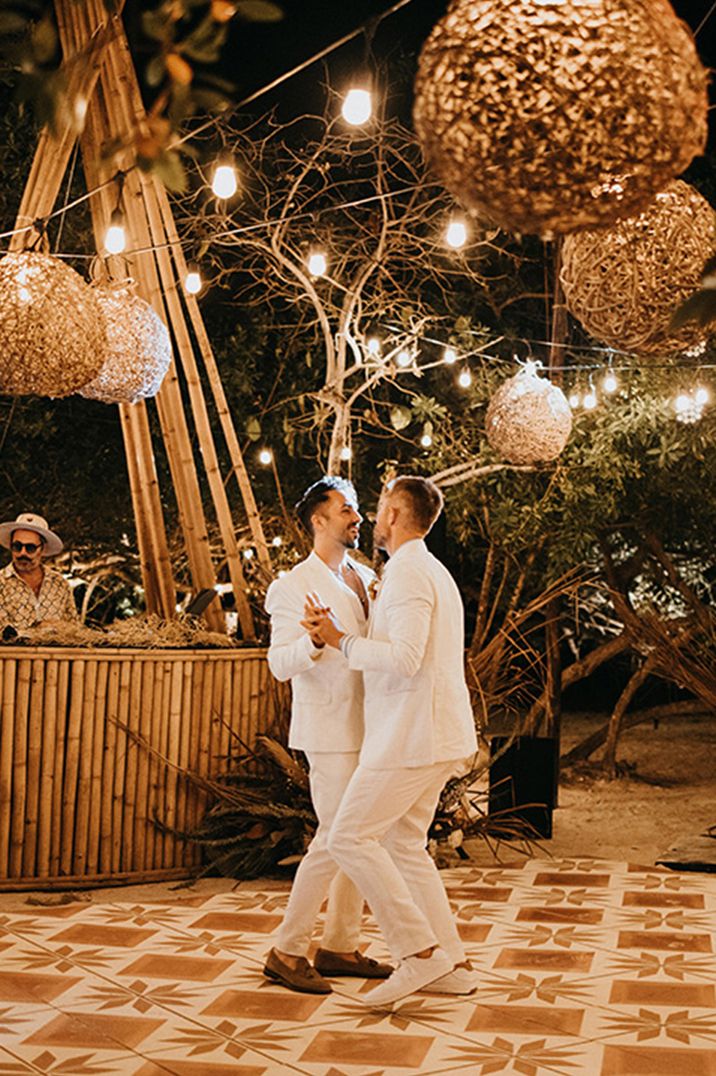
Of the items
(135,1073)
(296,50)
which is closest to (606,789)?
(296,50)

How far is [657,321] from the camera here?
3.89 meters

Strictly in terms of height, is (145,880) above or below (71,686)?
below

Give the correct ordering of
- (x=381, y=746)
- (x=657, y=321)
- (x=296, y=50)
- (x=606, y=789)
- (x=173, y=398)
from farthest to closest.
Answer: (x=606, y=789)
(x=296, y=50)
(x=173, y=398)
(x=381, y=746)
(x=657, y=321)

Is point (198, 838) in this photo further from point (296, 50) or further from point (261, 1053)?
point (296, 50)

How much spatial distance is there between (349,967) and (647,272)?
2373 millimetres

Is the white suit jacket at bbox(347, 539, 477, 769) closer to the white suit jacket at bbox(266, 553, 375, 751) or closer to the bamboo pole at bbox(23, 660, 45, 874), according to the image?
the white suit jacket at bbox(266, 553, 375, 751)

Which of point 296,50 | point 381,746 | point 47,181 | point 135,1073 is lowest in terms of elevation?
point 135,1073

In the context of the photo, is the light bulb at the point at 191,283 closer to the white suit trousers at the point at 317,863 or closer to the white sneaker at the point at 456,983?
the white suit trousers at the point at 317,863

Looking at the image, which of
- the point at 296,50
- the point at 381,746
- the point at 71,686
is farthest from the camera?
the point at 296,50

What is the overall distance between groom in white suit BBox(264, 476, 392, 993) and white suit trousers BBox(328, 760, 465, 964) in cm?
19

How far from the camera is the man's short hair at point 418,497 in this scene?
175 inches

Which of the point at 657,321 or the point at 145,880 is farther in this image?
the point at 145,880

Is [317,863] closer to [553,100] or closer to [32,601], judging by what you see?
[553,100]

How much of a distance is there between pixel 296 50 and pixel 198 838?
208 inches
